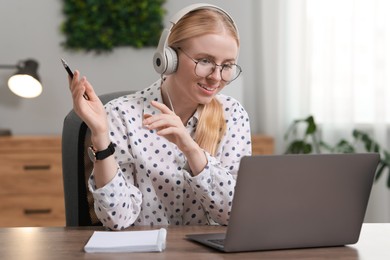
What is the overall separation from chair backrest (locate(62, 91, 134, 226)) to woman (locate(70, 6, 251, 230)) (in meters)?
0.10

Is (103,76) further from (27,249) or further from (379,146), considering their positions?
(27,249)

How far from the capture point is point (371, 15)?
A: 4391 millimetres

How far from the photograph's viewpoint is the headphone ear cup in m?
1.97

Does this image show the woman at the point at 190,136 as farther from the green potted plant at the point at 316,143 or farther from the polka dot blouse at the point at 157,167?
the green potted plant at the point at 316,143

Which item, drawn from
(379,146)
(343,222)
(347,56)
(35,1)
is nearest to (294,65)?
(347,56)

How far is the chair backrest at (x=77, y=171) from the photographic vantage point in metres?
2.07

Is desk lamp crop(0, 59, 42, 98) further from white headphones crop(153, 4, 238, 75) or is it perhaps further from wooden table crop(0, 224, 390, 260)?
wooden table crop(0, 224, 390, 260)

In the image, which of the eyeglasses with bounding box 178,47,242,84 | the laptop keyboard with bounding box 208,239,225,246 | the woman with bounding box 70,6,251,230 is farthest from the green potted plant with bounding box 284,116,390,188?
the laptop keyboard with bounding box 208,239,225,246

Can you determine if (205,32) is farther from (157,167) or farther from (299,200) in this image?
(299,200)

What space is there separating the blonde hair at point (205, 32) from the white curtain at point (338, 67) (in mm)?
2450

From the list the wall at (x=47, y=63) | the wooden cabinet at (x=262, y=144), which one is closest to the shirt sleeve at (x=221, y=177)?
the wooden cabinet at (x=262, y=144)

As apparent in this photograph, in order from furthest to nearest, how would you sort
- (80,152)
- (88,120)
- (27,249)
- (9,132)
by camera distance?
(9,132) < (80,152) < (88,120) < (27,249)

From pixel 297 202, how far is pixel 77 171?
2.45 feet

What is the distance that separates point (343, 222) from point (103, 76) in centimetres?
305
